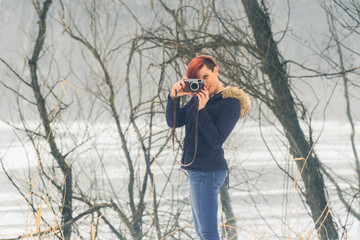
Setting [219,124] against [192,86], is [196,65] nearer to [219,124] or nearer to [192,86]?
[192,86]

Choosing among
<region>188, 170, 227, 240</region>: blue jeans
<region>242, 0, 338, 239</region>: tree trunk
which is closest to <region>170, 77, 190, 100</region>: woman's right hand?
<region>188, 170, 227, 240</region>: blue jeans

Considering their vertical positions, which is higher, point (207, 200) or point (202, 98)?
point (202, 98)

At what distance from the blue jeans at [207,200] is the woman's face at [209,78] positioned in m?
0.35

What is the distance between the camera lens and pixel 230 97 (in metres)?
1.52

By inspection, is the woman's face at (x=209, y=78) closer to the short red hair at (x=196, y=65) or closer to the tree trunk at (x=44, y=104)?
the short red hair at (x=196, y=65)

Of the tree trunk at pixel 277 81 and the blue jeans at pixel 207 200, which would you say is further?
the tree trunk at pixel 277 81

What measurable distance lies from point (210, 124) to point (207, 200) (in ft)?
0.96

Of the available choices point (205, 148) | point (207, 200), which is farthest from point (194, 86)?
point (207, 200)

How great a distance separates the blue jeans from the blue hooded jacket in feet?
0.10

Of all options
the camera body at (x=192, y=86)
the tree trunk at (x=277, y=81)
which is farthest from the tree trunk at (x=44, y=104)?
the camera body at (x=192, y=86)

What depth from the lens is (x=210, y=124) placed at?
1.40 metres

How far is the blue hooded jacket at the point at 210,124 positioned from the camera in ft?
4.63

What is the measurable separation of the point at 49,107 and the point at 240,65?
93.6 inches

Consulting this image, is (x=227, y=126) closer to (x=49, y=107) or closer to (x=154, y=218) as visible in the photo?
(x=49, y=107)
